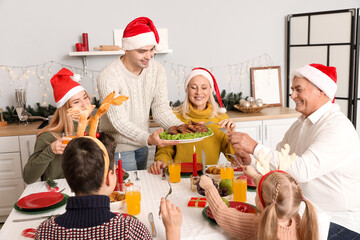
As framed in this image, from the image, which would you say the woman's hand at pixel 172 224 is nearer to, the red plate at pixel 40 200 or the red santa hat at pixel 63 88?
the red plate at pixel 40 200

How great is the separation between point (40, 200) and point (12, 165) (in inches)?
72.5

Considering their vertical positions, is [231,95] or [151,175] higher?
[231,95]

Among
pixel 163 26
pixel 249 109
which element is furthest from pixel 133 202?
pixel 163 26

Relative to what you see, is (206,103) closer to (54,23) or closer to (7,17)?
(54,23)

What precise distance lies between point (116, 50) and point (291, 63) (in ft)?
6.83

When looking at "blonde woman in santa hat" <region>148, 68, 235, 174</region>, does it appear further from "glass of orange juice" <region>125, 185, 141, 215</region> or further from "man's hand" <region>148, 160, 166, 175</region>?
"glass of orange juice" <region>125, 185, 141, 215</region>

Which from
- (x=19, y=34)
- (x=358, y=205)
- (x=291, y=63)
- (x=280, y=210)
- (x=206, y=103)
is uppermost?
(x=19, y=34)

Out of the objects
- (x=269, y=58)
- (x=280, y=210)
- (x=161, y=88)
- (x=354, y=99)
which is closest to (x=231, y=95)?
(x=269, y=58)

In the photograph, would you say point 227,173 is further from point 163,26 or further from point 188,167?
point 163,26

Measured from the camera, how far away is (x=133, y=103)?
8.51ft

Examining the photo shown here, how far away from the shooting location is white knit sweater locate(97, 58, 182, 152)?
95.0 inches

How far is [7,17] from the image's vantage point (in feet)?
12.2

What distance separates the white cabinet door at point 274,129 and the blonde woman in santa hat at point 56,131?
6.93 feet

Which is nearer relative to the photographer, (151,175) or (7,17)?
(151,175)
